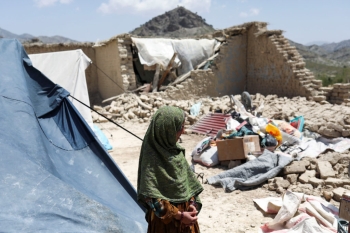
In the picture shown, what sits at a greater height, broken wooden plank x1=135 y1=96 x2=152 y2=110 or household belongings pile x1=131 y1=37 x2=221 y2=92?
household belongings pile x1=131 y1=37 x2=221 y2=92

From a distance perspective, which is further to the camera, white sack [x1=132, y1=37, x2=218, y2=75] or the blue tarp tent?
white sack [x1=132, y1=37, x2=218, y2=75]

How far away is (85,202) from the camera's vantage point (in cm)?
253

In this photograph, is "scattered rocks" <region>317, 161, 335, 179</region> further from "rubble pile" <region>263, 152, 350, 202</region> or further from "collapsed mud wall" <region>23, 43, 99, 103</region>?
"collapsed mud wall" <region>23, 43, 99, 103</region>

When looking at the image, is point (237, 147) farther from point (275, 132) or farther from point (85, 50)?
point (85, 50)

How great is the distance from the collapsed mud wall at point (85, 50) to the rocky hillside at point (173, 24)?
1300 inches

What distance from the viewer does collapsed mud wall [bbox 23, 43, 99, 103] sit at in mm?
11133

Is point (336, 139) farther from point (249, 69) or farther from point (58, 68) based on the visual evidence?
point (249, 69)

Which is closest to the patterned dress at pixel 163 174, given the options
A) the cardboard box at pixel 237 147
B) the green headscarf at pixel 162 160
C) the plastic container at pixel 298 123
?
the green headscarf at pixel 162 160

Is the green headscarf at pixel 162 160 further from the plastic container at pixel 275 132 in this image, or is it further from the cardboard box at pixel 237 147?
the plastic container at pixel 275 132

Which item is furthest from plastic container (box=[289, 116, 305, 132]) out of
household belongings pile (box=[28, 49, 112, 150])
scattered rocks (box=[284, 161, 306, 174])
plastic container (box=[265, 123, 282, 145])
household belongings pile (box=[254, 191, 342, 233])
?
household belongings pile (box=[28, 49, 112, 150])

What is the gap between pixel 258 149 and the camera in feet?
17.9

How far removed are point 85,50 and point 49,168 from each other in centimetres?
975

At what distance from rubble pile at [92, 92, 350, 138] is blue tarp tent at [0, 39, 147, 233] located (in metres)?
4.47

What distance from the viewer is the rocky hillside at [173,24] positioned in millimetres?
44719
